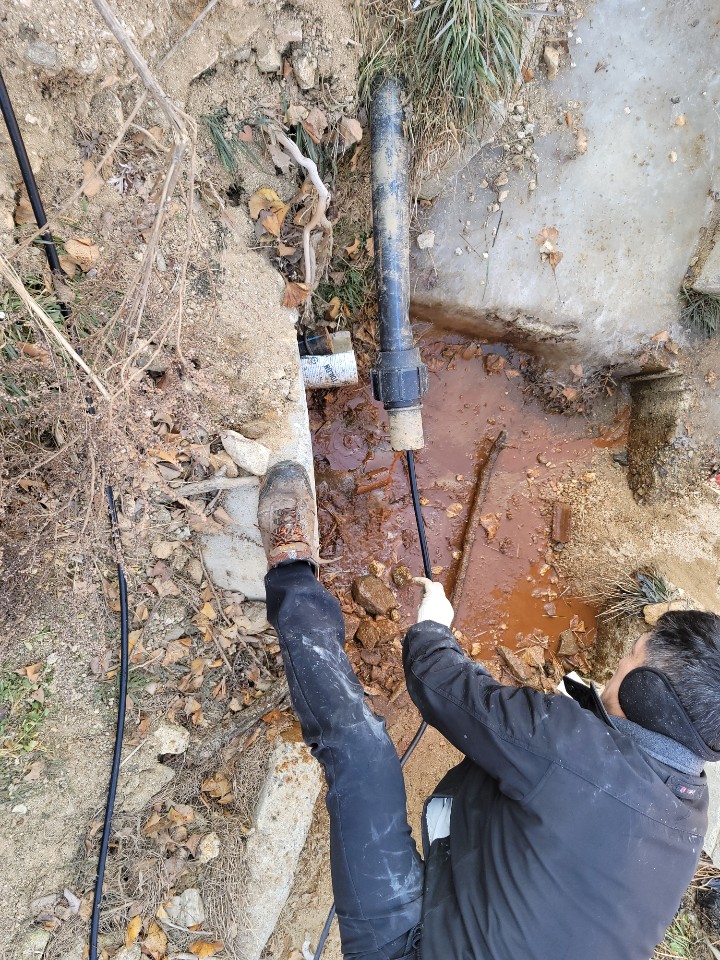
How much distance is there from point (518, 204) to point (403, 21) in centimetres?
103

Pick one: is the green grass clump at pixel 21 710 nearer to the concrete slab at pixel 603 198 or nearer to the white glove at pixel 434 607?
the white glove at pixel 434 607

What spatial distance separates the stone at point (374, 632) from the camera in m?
3.27

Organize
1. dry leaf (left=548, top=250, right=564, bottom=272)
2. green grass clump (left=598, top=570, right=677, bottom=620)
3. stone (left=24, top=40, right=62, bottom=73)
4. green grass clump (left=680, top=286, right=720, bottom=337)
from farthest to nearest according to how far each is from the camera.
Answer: green grass clump (left=598, top=570, right=677, bottom=620), green grass clump (left=680, top=286, right=720, bottom=337), dry leaf (left=548, top=250, right=564, bottom=272), stone (left=24, top=40, right=62, bottom=73)

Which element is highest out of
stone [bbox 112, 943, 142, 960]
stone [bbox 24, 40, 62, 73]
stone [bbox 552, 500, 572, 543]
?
stone [bbox 24, 40, 62, 73]

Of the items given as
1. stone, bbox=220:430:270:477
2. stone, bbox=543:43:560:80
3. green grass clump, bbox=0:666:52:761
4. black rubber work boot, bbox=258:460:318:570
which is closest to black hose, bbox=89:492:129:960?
green grass clump, bbox=0:666:52:761

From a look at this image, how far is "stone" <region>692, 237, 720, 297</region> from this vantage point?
10.00 ft

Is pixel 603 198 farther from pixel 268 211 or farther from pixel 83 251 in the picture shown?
pixel 83 251

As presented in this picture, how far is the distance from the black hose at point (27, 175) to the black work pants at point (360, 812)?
1.75 metres

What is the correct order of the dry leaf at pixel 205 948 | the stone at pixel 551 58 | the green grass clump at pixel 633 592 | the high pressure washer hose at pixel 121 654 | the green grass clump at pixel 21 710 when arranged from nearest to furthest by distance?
the high pressure washer hose at pixel 121 654
the green grass clump at pixel 21 710
the dry leaf at pixel 205 948
the stone at pixel 551 58
the green grass clump at pixel 633 592

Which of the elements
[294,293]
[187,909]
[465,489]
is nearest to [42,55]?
[294,293]

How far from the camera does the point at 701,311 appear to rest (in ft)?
10.7

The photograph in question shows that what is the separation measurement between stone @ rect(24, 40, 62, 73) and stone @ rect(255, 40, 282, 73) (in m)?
0.80

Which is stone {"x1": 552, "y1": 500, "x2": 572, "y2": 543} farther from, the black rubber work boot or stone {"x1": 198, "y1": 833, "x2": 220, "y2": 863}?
stone {"x1": 198, "y1": 833, "x2": 220, "y2": 863}

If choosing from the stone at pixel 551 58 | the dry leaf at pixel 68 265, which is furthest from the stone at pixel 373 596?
the stone at pixel 551 58
